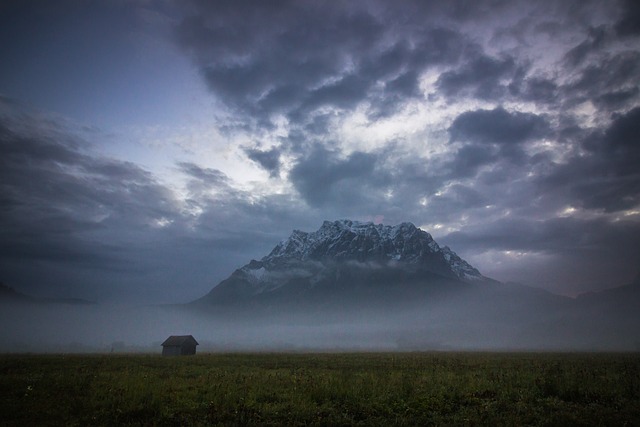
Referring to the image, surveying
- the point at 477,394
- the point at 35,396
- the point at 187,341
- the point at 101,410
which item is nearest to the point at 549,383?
the point at 477,394

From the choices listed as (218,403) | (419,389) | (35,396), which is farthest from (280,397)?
(35,396)

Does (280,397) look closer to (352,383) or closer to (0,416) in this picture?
(352,383)

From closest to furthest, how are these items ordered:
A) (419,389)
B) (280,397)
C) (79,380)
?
1. (280,397)
2. (419,389)
3. (79,380)

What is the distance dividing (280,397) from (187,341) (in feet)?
233

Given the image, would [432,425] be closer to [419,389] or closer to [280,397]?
[419,389]

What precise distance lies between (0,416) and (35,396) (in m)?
3.80

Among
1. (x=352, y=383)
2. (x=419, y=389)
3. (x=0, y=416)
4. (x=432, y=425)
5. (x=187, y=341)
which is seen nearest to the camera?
(x=432, y=425)

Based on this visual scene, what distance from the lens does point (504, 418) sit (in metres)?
12.1

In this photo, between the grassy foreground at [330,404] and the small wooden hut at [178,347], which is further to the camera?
the small wooden hut at [178,347]

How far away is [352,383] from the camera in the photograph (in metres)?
18.2

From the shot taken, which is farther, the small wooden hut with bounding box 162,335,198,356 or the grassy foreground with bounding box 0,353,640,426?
the small wooden hut with bounding box 162,335,198,356

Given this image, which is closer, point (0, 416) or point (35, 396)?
point (0, 416)

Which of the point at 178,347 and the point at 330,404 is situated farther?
the point at 178,347

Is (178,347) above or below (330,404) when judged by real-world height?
above
